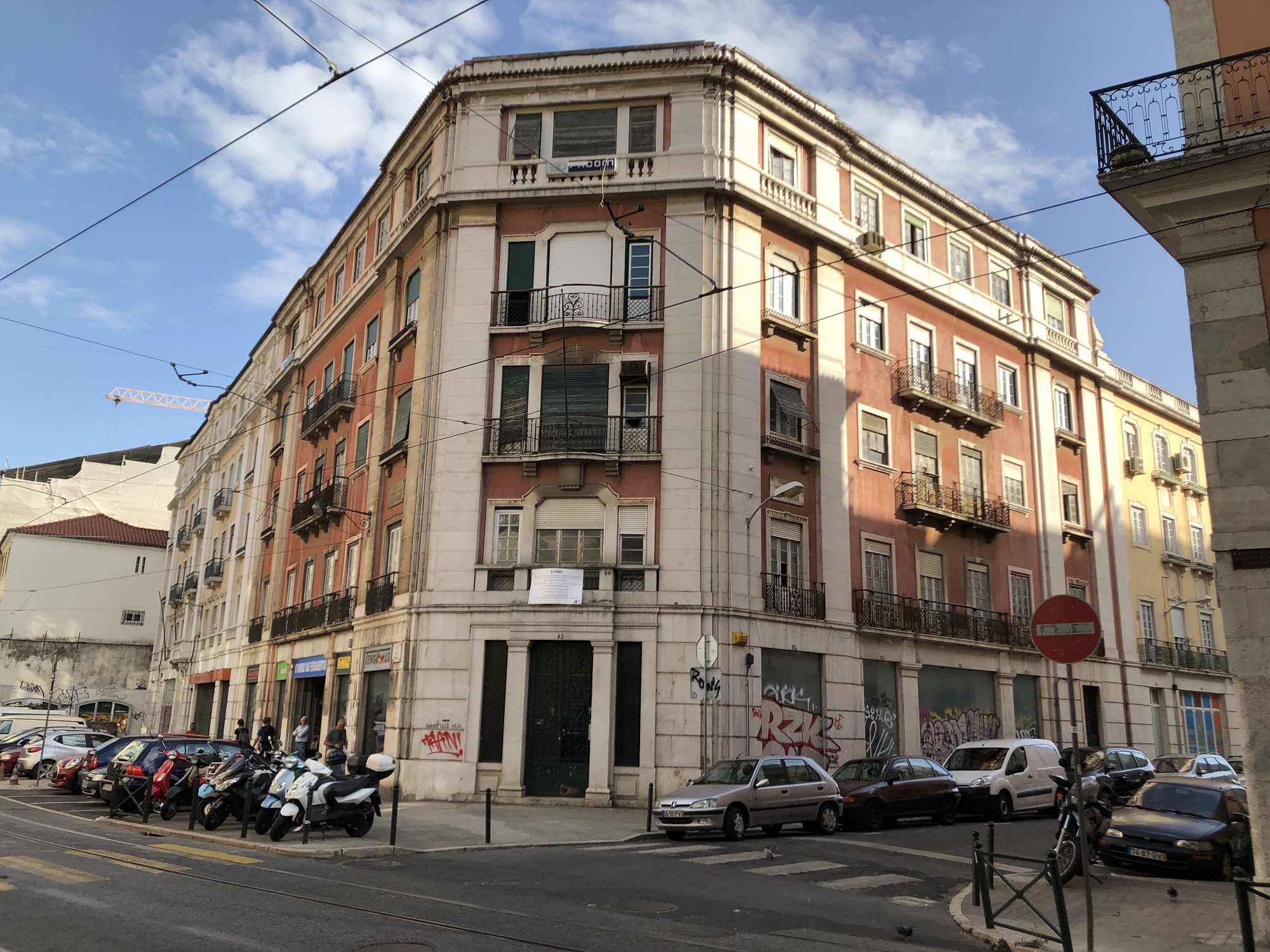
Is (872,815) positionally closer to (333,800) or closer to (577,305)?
(333,800)

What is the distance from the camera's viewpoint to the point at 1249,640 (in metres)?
9.64

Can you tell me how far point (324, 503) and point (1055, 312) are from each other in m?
25.6

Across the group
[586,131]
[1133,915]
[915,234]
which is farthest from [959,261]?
[1133,915]

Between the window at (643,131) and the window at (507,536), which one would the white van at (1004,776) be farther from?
the window at (643,131)

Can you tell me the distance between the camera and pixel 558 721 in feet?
74.1

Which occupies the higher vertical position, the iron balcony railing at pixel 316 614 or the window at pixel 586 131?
the window at pixel 586 131

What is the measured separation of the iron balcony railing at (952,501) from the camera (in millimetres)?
28469

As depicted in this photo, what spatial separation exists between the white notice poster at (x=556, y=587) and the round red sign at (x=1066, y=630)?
14669 millimetres

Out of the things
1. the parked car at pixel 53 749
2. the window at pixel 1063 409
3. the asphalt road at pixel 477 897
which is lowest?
the asphalt road at pixel 477 897

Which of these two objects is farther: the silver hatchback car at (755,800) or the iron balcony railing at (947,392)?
the iron balcony railing at (947,392)

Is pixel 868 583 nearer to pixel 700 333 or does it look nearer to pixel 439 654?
pixel 700 333

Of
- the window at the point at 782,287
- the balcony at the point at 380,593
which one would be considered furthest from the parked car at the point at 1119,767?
the balcony at the point at 380,593

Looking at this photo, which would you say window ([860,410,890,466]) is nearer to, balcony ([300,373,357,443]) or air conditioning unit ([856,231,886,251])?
air conditioning unit ([856,231,886,251])

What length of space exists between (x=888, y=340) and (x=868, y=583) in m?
7.18
